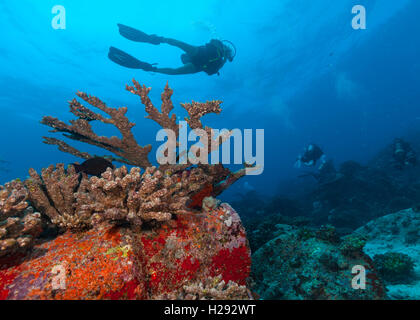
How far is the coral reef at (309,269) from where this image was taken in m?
3.54

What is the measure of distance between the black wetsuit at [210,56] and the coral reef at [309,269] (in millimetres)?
8667

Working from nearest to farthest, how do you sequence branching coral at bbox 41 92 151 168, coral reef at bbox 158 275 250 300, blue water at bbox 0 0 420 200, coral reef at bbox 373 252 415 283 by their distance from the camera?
coral reef at bbox 158 275 250 300, branching coral at bbox 41 92 151 168, coral reef at bbox 373 252 415 283, blue water at bbox 0 0 420 200

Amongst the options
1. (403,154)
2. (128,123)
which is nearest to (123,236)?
(128,123)

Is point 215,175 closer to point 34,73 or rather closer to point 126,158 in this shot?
point 126,158

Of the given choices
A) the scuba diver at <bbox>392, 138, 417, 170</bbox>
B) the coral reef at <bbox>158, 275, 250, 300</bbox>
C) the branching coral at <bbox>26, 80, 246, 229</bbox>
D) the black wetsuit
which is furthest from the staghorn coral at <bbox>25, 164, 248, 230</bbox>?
the scuba diver at <bbox>392, 138, 417, 170</bbox>

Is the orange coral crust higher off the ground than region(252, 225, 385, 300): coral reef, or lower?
higher

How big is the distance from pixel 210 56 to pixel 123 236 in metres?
9.99

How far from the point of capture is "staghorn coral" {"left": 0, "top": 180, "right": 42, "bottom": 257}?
178 centimetres

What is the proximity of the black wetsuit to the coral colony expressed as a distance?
26.1 ft

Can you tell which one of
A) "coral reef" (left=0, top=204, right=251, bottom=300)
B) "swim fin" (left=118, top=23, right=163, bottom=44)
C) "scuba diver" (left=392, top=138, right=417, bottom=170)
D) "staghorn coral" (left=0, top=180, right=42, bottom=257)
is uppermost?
"swim fin" (left=118, top=23, right=163, bottom=44)

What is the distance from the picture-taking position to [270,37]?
31.3m

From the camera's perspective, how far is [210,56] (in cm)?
1002

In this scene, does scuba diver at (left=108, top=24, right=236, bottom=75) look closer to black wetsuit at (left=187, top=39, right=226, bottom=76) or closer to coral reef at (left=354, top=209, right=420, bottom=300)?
black wetsuit at (left=187, top=39, right=226, bottom=76)

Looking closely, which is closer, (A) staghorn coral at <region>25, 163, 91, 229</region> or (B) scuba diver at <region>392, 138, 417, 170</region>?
(A) staghorn coral at <region>25, 163, 91, 229</region>
